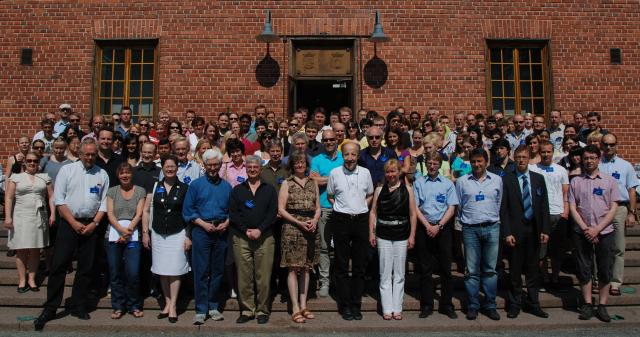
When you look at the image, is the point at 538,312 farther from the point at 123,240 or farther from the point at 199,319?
the point at 123,240

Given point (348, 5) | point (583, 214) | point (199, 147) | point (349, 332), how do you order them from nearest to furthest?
1. point (349, 332)
2. point (583, 214)
3. point (199, 147)
4. point (348, 5)

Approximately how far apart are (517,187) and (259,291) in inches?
129

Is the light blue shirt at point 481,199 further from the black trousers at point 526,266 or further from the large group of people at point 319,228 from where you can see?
the black trousers at point 526,266

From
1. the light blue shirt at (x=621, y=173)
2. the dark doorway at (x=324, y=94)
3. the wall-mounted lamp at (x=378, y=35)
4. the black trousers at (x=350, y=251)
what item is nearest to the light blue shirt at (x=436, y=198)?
the black trousers at (x=350, y=251)

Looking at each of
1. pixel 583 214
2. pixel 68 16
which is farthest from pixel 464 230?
pixel 68 16

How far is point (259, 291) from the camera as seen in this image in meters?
5.70

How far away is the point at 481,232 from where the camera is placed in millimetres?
5711

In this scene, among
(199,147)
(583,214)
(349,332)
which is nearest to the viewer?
(349,332)

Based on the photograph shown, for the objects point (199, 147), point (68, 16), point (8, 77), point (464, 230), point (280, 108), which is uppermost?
point (68, 16)

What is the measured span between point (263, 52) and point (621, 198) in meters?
7.03

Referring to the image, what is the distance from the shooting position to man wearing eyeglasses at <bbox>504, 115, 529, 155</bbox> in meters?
8.62

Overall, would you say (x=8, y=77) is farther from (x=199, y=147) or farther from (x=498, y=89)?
(x=498, y=89)

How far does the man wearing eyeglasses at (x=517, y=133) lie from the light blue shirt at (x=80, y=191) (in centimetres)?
661

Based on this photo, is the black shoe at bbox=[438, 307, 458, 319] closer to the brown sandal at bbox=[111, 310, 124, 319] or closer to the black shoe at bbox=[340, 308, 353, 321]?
the black shoe at bbox=[340, 308, 353, 321]
